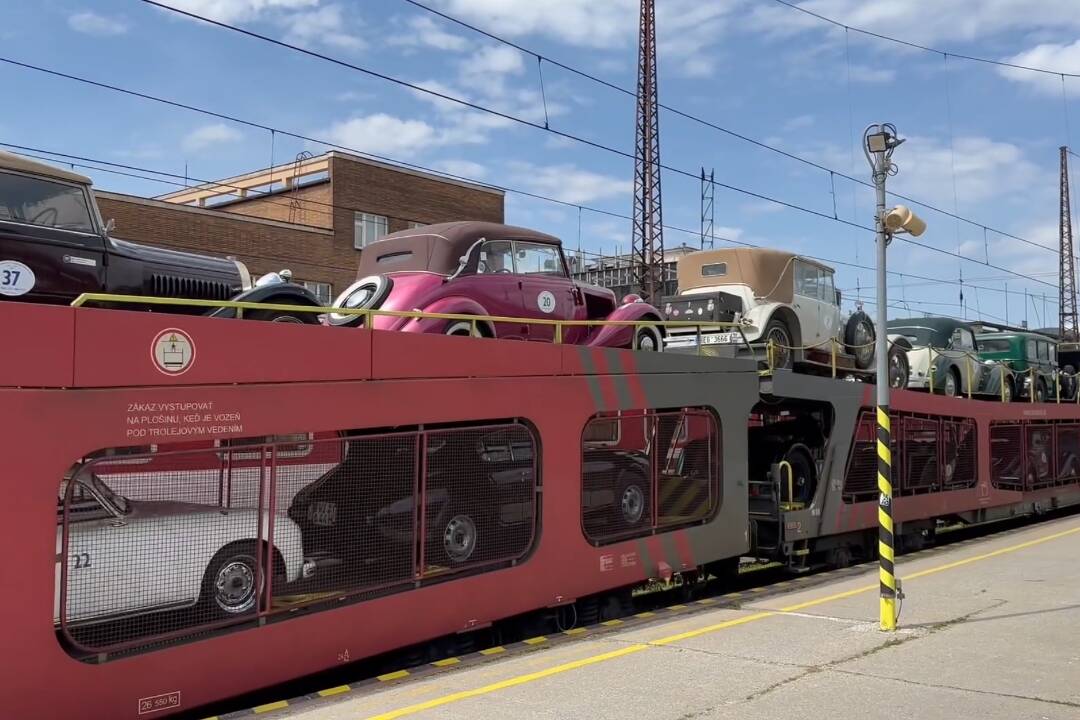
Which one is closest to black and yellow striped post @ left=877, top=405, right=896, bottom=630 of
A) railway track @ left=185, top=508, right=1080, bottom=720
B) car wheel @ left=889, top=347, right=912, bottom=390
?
railway track @ left=185, top=508, right=1080, bottom=720

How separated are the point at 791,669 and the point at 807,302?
8.70 m

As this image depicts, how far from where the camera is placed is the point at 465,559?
7.42 meters

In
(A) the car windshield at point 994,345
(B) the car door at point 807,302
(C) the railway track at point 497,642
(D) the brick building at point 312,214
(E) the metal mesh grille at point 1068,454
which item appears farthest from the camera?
(D) the brick building at point 312,214

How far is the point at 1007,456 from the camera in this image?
54.0ft

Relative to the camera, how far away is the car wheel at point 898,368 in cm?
1455

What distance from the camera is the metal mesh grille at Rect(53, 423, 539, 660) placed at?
5434 mm

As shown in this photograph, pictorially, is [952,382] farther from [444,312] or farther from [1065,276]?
[1065,276]

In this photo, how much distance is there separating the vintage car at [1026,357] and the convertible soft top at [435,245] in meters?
12.9

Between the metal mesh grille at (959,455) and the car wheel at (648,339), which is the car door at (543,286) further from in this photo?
the metal mesh grille at (959,455)

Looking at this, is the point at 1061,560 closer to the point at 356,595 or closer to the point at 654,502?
the point at 654,502

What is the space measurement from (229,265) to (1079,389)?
19428 millimetres

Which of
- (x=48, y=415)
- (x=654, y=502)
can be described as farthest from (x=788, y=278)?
(x=48, y=415)

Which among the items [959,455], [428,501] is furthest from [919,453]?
[428,501]

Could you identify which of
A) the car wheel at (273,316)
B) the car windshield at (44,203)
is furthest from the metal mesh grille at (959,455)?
the car windshield at (44,203)
